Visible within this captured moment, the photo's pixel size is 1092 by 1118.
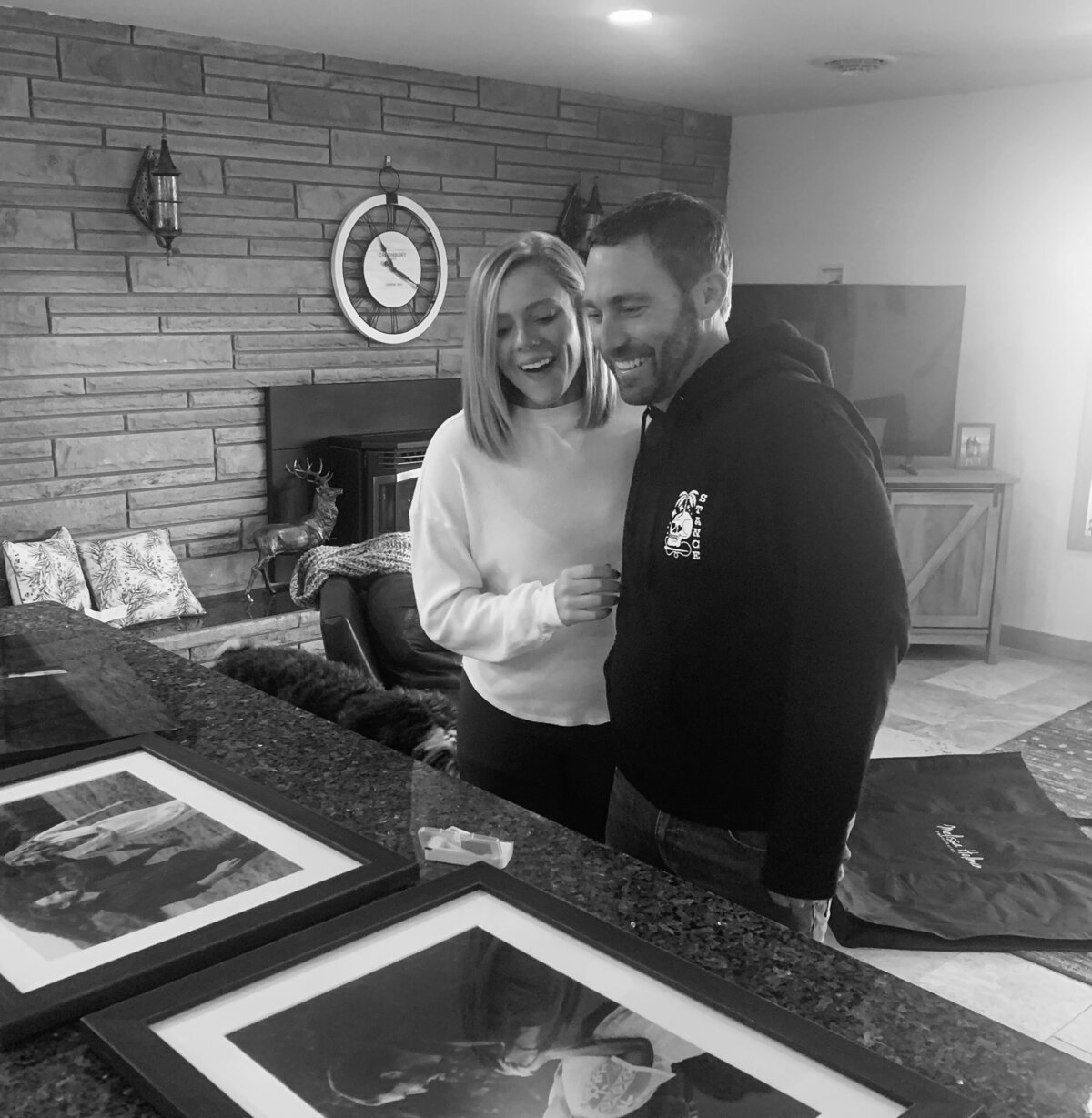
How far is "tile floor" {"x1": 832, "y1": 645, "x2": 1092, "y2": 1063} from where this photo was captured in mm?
2496

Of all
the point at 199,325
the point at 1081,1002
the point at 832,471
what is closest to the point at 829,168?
the point at 199,325

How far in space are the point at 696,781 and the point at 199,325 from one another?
3777mm

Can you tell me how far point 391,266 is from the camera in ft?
16.9

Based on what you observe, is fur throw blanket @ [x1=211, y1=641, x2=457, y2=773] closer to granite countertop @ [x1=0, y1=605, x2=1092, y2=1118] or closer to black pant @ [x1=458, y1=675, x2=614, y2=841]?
→ black pant @ [x1=458, y1=675, x2=614, y2=841]

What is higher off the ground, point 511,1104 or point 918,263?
point 918,263

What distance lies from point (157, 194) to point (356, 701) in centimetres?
304

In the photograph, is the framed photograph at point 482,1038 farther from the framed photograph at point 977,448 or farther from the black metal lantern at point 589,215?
the black metal lantern at point 589,215

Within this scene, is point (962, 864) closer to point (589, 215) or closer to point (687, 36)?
point (687, 36)

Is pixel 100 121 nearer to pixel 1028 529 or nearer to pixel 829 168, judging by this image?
pixel 829 168

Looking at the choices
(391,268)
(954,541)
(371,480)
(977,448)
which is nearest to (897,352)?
(977,448)

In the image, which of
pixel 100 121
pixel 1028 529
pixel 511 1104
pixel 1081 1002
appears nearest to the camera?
pixel 511 1104

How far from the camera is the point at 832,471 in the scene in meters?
1.21

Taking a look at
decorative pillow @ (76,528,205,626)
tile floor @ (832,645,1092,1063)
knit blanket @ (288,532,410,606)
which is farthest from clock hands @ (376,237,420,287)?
tile floor @ (832,645,1092,1063)

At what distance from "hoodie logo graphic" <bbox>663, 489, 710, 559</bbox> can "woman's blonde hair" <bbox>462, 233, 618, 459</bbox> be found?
37 cm
